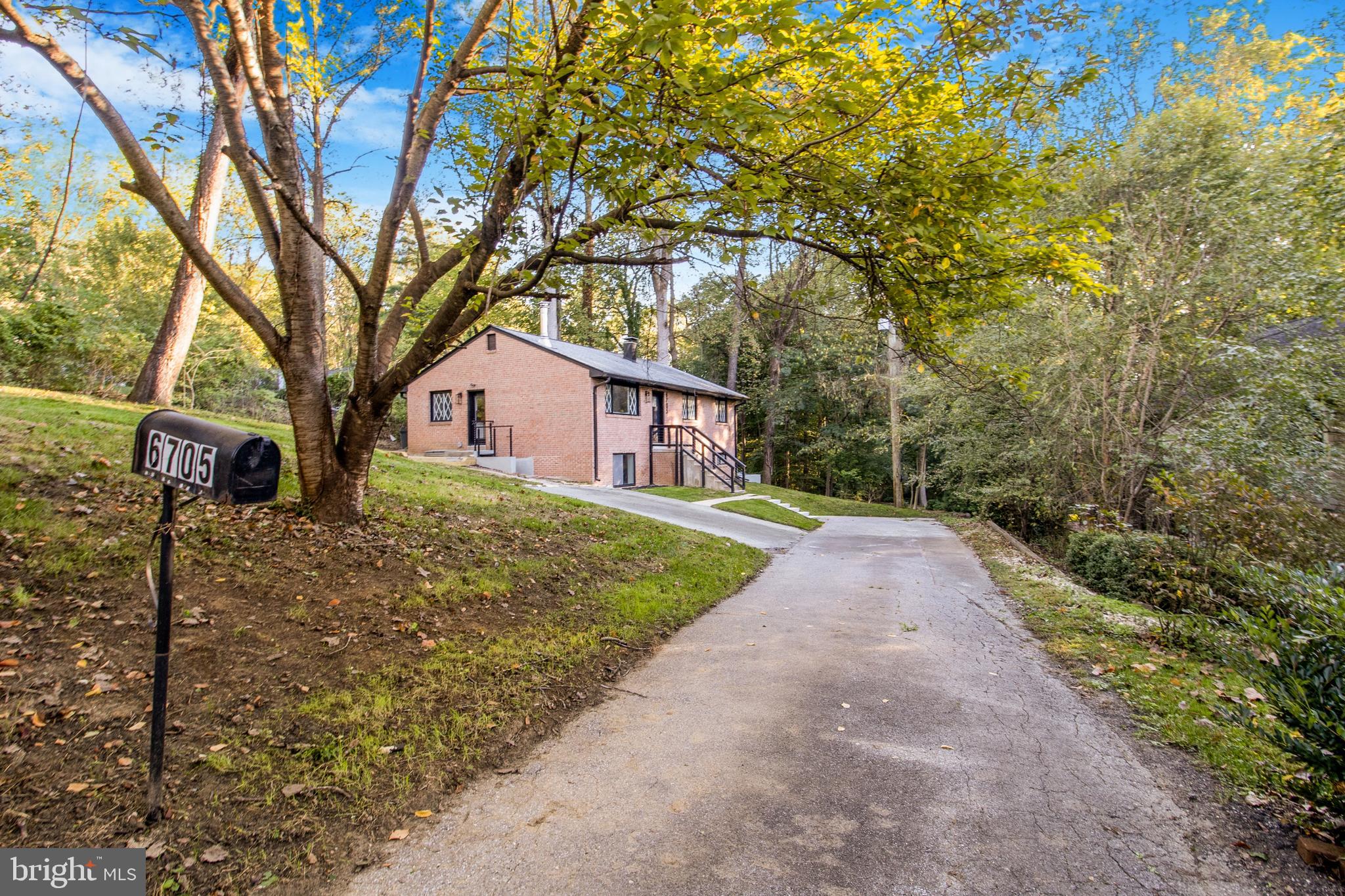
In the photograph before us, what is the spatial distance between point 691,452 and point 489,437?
26.4 ft

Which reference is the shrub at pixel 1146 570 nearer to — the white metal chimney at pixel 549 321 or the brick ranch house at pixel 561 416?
the brick ranch house at pixel 561 416

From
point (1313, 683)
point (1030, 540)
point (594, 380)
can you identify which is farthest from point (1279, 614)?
point (594, 380)

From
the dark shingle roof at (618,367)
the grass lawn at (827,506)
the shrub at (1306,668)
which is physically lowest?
the grass lawn at (827,506)

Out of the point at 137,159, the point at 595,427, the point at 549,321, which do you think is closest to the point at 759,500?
the point at 595,427

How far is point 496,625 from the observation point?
17.9 feet

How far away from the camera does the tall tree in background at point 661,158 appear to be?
466 centimetres

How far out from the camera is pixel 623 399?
2412cm

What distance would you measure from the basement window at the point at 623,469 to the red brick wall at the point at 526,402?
1.50m

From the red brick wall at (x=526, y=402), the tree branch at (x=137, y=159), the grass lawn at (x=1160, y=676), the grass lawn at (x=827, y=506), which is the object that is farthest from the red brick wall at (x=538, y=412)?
the tree branch at (x=137, y=159)

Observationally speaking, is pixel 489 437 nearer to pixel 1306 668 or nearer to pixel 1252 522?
pixel 1252 522

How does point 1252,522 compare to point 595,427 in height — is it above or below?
below

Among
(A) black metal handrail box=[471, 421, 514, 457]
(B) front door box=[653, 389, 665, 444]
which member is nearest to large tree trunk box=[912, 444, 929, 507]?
(B) front door box=[653, 389, 665, 444]

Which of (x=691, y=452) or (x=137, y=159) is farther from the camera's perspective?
(x=691, y=452)

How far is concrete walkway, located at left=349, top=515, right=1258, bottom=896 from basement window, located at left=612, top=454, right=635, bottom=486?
17636mm
